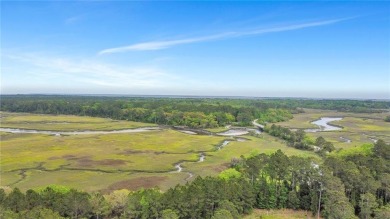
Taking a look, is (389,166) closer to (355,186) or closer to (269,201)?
(355,186)

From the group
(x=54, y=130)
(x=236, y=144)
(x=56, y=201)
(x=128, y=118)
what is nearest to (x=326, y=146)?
(x=236, y=144)

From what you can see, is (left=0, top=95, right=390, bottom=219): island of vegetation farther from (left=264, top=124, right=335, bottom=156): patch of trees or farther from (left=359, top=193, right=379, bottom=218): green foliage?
(left=264, top=124, right=335, bottom=156): patch of trees

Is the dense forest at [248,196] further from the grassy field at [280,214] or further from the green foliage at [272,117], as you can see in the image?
the green foliage at [272,117]

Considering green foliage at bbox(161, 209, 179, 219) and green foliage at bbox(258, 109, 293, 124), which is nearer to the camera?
green foliage at bbox(161, 209, 179, 219)

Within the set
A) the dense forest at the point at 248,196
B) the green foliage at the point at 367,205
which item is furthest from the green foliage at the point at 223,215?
the green foliage at the point at 367,205

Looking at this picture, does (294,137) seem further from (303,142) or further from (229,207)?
(229,207)

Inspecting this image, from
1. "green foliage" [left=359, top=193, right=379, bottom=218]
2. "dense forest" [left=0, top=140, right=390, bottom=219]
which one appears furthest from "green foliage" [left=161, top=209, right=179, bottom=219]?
"green foliage" [left=359, top=193, right=379, bottom=218]
